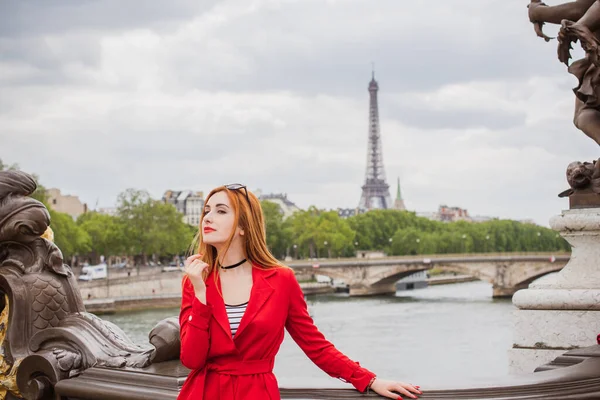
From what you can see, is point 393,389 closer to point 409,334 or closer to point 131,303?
point 409,334

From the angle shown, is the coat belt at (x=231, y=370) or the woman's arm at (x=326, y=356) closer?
the coat belt at (x=231, y=370)

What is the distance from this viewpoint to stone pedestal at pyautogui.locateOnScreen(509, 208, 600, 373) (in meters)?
3.40

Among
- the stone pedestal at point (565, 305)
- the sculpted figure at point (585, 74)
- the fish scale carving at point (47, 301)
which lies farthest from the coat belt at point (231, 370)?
the sculpted figure at point (585, 74)

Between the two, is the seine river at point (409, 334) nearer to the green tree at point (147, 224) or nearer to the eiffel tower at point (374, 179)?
the green tree at point (147, 224)

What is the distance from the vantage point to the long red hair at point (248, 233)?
1974 mm

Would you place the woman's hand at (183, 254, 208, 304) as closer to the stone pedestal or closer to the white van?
the stone pedestal

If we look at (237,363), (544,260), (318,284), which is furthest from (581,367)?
(318,284)

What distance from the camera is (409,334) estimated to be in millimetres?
26688

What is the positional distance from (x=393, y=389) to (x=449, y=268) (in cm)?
4722

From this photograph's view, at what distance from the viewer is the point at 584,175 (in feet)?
12.0

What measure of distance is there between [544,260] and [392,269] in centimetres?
832

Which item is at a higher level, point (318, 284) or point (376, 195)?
point (376, 195)

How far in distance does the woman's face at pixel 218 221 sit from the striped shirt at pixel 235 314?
0.14 meters

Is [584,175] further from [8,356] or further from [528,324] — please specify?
[8,356]
